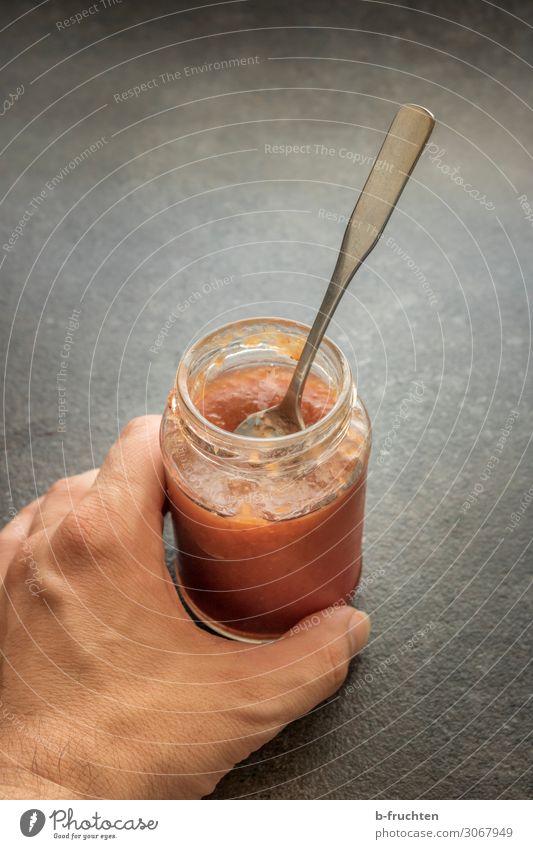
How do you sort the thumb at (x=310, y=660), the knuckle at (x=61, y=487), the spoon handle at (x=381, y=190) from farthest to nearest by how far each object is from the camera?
the knuckle at (x=61, y=487)
the thumb at (x=310, y=660)
the spoon handle at (x=381, y=190)

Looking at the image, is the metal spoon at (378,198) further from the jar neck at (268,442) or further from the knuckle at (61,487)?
the knuckle at (61,487)

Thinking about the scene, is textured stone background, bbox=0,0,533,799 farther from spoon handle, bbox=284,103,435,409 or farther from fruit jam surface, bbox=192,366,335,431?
spoon handle, bbox=284,103,435,409

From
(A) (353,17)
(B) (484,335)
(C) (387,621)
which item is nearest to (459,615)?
(C) (387,621)

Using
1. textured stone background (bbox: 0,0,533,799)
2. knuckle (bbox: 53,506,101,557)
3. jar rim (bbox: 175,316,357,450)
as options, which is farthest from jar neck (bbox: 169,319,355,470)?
textured stone background (bbox: 0,0,533,799)

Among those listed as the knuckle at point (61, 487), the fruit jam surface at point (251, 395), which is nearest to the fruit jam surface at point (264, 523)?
the fruit jam surface at point (251, 395)

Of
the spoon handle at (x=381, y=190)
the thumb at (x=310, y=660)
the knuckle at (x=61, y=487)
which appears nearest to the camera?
the spoon handle at (x=381, y=190)
